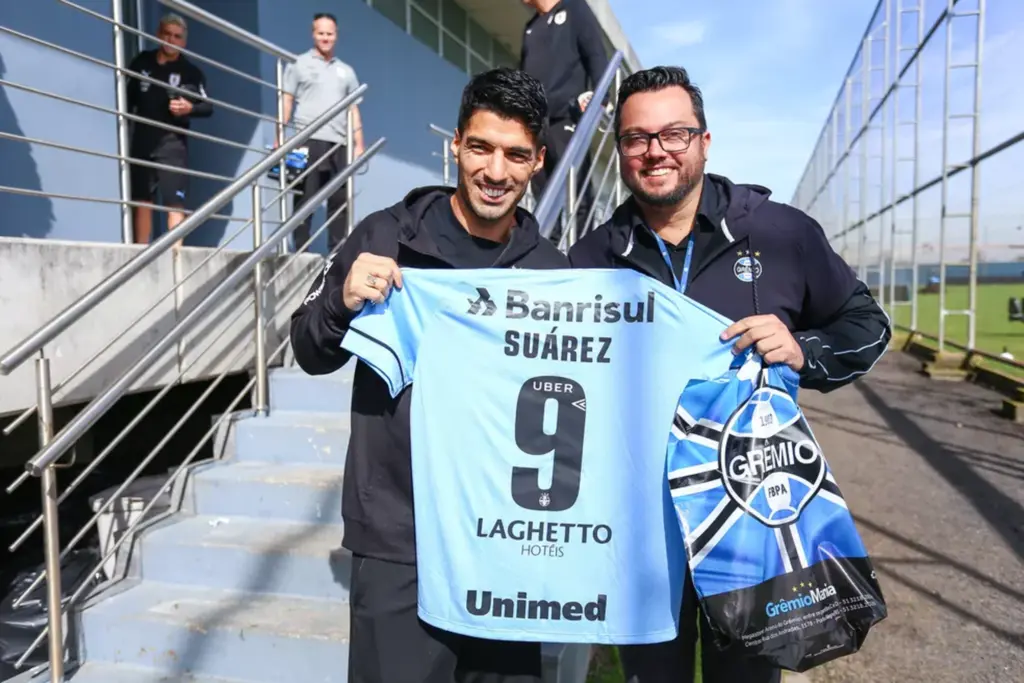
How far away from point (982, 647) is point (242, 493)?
326cm

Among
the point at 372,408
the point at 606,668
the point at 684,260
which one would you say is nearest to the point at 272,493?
the point at 606,668

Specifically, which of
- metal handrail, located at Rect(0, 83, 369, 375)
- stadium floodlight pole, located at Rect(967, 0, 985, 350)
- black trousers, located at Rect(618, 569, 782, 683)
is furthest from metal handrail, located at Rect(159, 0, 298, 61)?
stadium floodlight pole, located at Rect(967, 0, 985, 350)

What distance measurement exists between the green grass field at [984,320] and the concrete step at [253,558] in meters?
9.02

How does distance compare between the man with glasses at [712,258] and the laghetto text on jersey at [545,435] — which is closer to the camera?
the laghetto text on jersey at [545,435]

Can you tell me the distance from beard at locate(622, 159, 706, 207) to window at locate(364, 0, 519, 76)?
293 inches

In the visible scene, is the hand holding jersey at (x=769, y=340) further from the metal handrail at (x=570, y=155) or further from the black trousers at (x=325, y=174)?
the black trousers at (x=325, y=174)

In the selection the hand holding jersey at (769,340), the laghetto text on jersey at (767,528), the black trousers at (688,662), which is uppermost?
the hand holding jersey at (769,340)

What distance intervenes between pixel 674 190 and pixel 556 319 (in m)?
0.46

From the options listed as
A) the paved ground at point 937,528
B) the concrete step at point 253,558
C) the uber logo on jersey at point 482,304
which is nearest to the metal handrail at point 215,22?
the concrete step at point 253,558

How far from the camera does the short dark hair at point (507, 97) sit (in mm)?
1781

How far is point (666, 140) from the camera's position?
189cm

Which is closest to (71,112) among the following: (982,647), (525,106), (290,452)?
(290,452)

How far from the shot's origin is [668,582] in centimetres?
178

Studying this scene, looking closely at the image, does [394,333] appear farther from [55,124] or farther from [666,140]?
[55,124]
